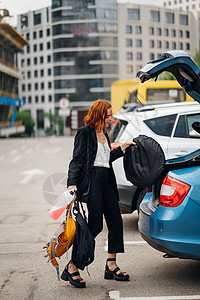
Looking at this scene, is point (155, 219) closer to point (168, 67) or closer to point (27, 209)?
point (168, 67)

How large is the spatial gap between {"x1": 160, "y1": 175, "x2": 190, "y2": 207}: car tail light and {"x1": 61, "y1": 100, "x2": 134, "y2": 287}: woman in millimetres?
575

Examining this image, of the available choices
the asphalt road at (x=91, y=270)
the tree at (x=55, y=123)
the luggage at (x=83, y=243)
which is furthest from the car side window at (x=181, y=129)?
the tree at (x=55, y=123)

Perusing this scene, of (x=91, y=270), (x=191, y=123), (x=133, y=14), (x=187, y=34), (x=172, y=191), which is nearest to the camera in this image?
(x=172, y=191)

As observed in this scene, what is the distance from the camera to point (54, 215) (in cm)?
486

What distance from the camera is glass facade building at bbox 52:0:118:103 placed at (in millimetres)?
124375

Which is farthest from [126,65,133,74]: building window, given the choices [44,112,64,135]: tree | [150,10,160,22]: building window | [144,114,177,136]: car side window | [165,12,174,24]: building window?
[144,114,177,136]: car side window

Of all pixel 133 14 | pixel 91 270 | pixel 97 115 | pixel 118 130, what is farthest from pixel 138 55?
pixel 97 115

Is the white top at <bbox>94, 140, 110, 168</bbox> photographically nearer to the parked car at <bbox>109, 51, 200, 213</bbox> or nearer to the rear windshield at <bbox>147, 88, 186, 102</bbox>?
the parked car at <bbox>109, 51, 200, 213</bbox>

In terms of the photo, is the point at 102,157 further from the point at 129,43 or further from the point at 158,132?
the point at 129,43

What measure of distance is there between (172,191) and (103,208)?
0.77 m

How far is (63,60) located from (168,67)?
127 meters

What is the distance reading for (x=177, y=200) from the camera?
4.59 metres

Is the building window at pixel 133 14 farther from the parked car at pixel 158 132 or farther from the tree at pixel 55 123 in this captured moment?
the parked car at pixel 158 132

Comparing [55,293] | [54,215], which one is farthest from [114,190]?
[55,293]
